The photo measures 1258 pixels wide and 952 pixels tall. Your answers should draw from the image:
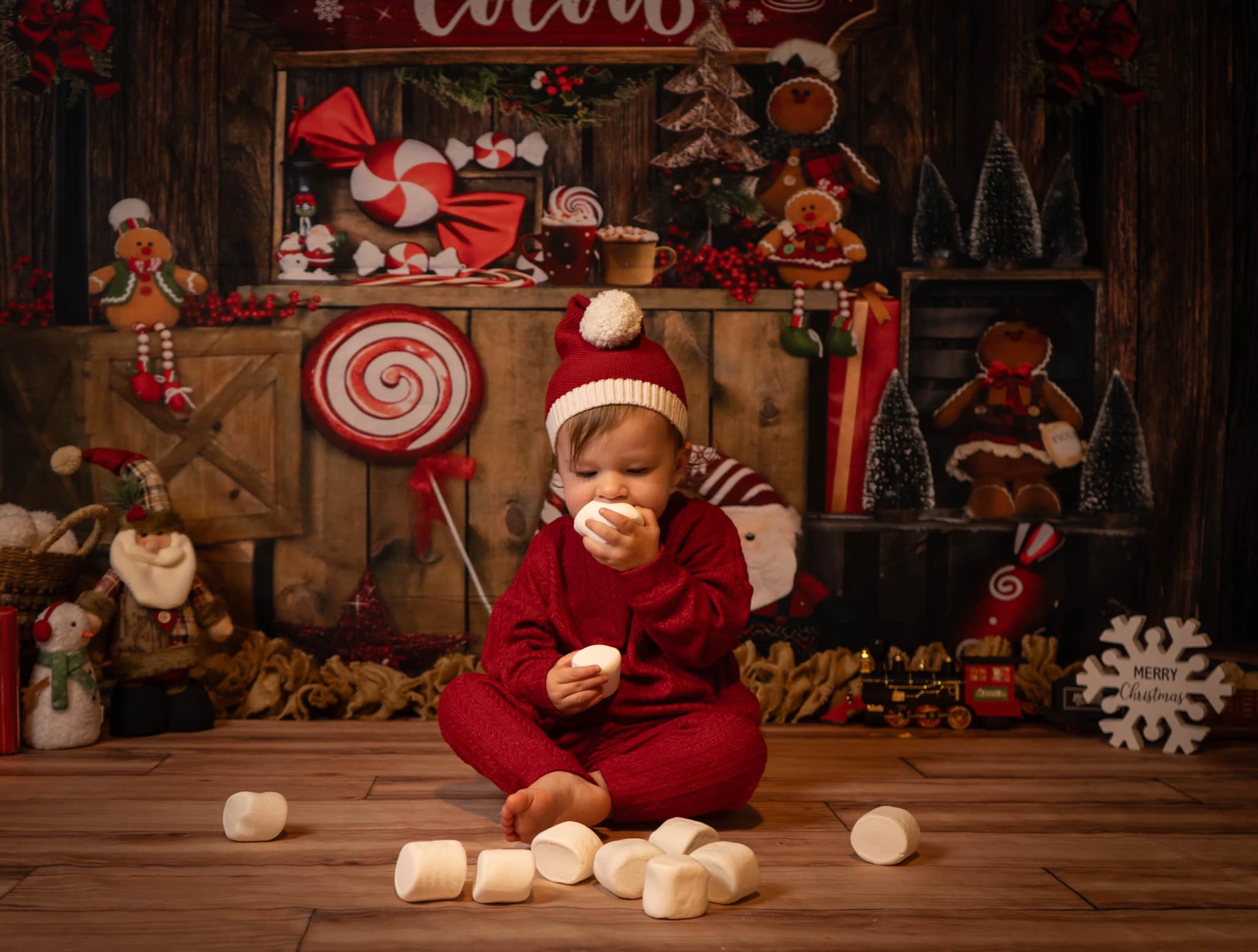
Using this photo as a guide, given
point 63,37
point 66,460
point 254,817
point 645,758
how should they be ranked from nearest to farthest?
point 254,817 → point 645,758 → point 66,460 → point 63,37

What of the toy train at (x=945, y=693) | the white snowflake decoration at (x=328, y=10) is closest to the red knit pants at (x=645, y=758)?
the toy train at (x=945, y=693)

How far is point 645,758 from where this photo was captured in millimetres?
1534

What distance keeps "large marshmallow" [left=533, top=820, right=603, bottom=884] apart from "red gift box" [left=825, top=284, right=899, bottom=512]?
1159 millimetres

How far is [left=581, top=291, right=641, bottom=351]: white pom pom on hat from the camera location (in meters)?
1.60

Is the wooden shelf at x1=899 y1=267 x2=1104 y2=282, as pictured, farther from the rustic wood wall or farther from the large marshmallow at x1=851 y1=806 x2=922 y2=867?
the large marshmallow at x1=851 y1=806 x2=922 y2=867

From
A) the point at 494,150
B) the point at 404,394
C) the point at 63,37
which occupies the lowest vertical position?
the point at 404,394

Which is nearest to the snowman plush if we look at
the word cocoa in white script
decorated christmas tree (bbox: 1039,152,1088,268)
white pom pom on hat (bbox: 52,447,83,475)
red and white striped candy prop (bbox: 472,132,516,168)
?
white pom pom on hat (bbox: 52,447,83,475)

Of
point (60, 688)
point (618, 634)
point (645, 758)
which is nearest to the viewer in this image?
point (645, 758)

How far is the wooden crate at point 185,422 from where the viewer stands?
7.57ft

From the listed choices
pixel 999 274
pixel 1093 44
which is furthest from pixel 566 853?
pixel 1093 44

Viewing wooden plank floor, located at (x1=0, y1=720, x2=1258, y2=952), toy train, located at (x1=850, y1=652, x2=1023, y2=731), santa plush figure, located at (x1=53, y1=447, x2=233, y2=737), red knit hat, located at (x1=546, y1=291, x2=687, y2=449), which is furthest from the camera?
toy train, located at (x1=850, y1=652, x2=1023, y2=731)

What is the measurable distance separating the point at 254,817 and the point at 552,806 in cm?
36

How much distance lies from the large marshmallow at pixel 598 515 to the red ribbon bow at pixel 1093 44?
1.43 m

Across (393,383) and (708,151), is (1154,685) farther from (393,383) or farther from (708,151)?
(393,383)
